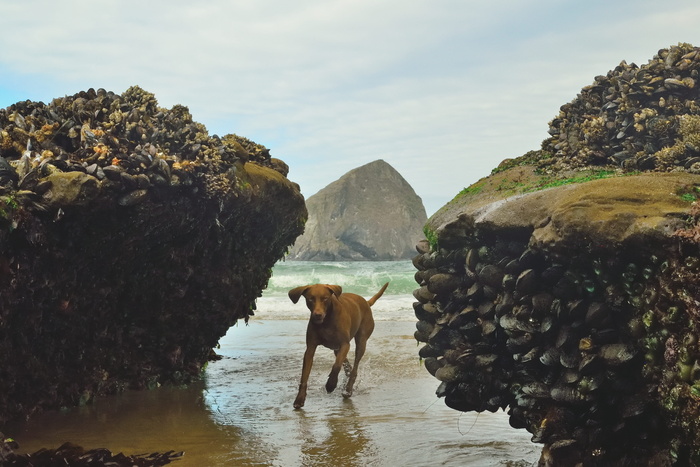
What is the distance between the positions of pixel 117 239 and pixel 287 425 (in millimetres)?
2937

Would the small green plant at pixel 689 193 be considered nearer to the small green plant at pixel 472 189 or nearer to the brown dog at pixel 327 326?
the small green plant at pixel 472 189

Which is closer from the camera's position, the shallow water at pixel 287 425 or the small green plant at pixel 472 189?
the shallow water at pixel 287 425

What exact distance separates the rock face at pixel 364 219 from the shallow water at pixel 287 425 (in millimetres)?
77120

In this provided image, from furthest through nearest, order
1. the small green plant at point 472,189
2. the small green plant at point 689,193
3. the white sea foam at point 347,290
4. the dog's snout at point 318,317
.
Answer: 1. the white sea foam at point 347,290
2. the dog's snout at point 318,317
3. the small green plant at point 472,189
4. the small green plant at point 689,193

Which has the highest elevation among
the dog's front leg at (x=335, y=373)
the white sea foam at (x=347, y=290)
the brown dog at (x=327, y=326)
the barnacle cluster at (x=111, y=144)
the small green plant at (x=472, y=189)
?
the barnacle cluster at (x=111, y=144)

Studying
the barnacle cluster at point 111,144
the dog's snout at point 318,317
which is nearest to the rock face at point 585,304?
the dog's snout at point 318,317

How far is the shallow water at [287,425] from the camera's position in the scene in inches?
306

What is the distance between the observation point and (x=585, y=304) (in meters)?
6.21

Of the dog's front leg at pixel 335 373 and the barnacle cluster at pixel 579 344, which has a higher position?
the barnacle cluster at pixel 579 344

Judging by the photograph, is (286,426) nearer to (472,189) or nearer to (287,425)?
(287,425)

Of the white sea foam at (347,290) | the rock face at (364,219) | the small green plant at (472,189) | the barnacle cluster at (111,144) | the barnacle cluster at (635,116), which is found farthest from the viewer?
the rock face at (364,219)

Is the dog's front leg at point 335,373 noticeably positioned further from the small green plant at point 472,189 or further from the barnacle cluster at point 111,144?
the small green plant at point 472,189

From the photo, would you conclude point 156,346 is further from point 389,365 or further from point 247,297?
point 389,365

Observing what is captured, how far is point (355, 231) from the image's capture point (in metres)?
93.6
